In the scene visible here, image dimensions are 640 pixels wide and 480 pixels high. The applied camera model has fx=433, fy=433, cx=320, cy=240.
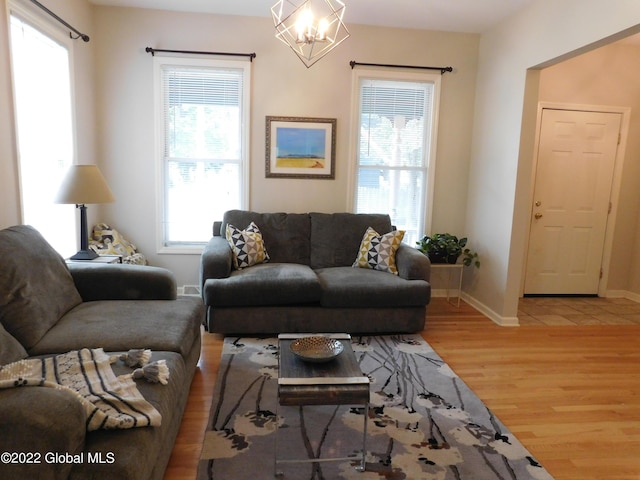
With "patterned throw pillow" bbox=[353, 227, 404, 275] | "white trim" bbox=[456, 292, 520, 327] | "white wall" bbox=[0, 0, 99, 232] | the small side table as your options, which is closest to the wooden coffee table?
"patterned throw pillow" bbox=[353, 227, 404, 275]

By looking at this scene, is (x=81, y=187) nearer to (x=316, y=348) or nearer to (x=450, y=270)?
(x=316, y=348)

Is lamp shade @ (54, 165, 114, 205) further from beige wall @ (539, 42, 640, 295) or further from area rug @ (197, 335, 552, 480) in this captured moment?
beige wall @ (539, 42, 640, 295)

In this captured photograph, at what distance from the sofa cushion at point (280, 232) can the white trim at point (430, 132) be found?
67 centimetres

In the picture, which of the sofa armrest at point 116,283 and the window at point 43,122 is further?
the window at point 43,122

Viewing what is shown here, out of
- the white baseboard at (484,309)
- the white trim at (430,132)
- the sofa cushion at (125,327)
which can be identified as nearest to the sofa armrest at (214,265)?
the sofa cushion at (125,327)

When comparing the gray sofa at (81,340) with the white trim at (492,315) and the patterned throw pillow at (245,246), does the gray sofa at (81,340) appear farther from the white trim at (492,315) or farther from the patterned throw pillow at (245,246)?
the white trim at (492,315)

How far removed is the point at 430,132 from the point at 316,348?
3.05 meters

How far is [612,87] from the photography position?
4.51 meters

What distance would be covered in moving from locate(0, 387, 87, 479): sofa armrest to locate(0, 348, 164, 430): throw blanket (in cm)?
7

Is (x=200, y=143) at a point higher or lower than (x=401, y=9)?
lower

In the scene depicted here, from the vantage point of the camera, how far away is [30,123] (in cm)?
287

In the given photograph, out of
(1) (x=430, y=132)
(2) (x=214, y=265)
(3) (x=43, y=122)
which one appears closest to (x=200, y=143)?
(3) (x=43, y=122)

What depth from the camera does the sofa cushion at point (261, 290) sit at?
125 inches

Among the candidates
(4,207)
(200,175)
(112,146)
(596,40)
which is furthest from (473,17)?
(4,207)
